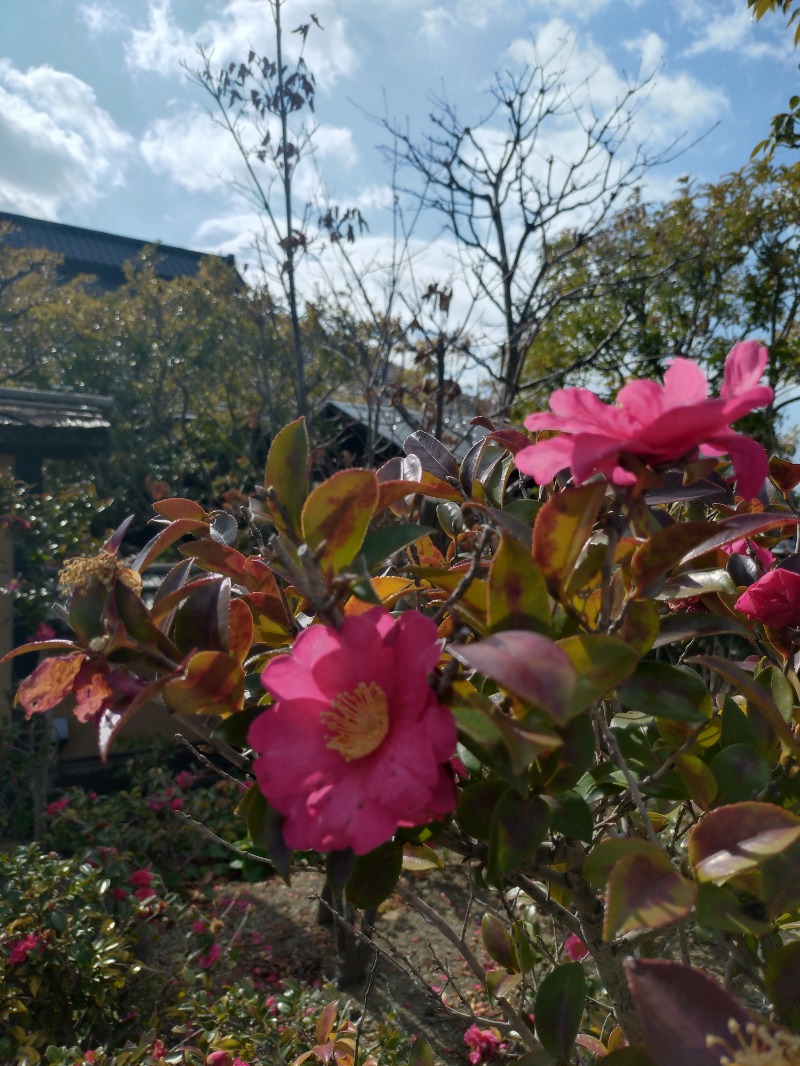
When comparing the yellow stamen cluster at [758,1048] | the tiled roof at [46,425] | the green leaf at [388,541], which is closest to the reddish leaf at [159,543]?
the green leaf at [388,541]

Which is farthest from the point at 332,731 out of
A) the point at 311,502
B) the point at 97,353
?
the point at 97,353

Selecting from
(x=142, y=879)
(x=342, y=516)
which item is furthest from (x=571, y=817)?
(x=142, y=879)

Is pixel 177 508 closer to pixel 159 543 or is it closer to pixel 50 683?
pixel 159 543

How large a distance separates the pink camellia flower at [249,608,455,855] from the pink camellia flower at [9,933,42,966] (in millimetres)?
2084

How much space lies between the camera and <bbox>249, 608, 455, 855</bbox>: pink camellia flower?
514 millimetres

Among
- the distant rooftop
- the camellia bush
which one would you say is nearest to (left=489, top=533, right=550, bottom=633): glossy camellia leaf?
the camellia bush

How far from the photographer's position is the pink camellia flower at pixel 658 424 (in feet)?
1.74

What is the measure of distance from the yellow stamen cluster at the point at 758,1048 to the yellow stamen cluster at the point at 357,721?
0.28 metres

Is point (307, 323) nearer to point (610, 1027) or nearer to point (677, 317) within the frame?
point (677, 317)

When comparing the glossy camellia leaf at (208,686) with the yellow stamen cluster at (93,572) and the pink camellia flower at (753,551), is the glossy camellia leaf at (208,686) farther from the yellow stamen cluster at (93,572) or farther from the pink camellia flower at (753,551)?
the pink camellia flower at (753,551)

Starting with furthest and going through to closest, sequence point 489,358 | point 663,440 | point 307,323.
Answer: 1. point 307,323
2. point 489,358
3. point 663,440

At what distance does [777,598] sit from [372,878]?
470 mm

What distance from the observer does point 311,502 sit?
621 millimetres

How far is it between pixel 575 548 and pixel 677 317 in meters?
9.45
